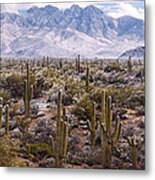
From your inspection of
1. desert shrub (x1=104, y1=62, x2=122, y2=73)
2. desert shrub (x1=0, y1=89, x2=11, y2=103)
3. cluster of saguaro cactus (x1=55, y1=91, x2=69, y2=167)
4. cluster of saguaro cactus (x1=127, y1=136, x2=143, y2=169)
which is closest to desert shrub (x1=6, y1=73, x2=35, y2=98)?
desert shrub (x1=0, y1=89, x2=11, y2=103)

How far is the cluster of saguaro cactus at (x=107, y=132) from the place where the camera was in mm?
2176

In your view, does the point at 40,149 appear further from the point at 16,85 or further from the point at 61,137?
the point at 16,85

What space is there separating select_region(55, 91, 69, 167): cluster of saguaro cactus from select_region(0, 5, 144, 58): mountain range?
25cm

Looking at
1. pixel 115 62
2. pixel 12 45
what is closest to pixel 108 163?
→ pixel 115 62

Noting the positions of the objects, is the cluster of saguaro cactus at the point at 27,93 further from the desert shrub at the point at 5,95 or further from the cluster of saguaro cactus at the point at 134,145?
the cluster of saguaro cactus at the point at 134,145

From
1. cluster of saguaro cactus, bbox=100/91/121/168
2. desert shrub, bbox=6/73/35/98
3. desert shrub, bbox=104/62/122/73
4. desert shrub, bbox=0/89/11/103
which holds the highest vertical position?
desert shrub, bbox=104/62/122/73

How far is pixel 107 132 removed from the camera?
2186mm

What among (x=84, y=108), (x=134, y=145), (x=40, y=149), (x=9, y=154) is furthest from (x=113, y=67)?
(x=9, y=154)

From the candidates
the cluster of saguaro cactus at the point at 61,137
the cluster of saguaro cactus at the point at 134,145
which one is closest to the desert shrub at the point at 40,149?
the cluster of saguaro cactus at the point at 61,137

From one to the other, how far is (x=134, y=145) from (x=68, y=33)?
0.56 metres

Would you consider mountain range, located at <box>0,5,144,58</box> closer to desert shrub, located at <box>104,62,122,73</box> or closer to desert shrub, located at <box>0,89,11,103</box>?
desert shrub, located at <box>104,62,122,73</box>

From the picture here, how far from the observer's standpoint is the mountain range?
2209 millimetres

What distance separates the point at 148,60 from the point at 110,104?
0.80 ft

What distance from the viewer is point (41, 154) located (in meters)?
2.23
